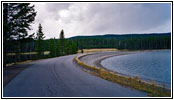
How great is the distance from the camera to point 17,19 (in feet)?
77.0

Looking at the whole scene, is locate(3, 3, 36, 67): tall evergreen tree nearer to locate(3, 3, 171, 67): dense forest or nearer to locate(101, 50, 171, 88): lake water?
locate(3, 3, 171, 67): dense forest

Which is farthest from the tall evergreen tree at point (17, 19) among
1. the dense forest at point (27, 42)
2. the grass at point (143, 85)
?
the grass at point (143, 85)

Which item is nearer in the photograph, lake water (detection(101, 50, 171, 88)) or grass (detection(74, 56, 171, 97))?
grass (detection(74, 56, 171, 97))

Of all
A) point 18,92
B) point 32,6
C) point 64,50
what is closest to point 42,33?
→ point 64,50

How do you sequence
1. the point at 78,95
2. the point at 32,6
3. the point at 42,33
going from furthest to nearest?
the point at 42,33 < the point at 32,6 < the point at 78,95

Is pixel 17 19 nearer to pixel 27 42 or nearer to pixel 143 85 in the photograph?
pixel 27 42

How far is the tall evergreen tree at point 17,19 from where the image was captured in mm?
22156

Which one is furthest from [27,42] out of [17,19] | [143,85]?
[143,85]

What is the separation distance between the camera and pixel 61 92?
10.4 meters

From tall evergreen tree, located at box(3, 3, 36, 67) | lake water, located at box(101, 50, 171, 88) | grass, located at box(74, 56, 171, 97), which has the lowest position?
lake water, located at box(101, 50, 171, 88)

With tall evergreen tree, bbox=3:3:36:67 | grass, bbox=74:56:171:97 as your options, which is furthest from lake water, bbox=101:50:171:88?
tall evergreen tree, bbox=3:3:36:67

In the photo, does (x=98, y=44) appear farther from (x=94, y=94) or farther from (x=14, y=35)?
(x=94, y=94)

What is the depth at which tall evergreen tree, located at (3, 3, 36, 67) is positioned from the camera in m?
22.2

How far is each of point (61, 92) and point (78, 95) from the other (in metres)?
1.15
